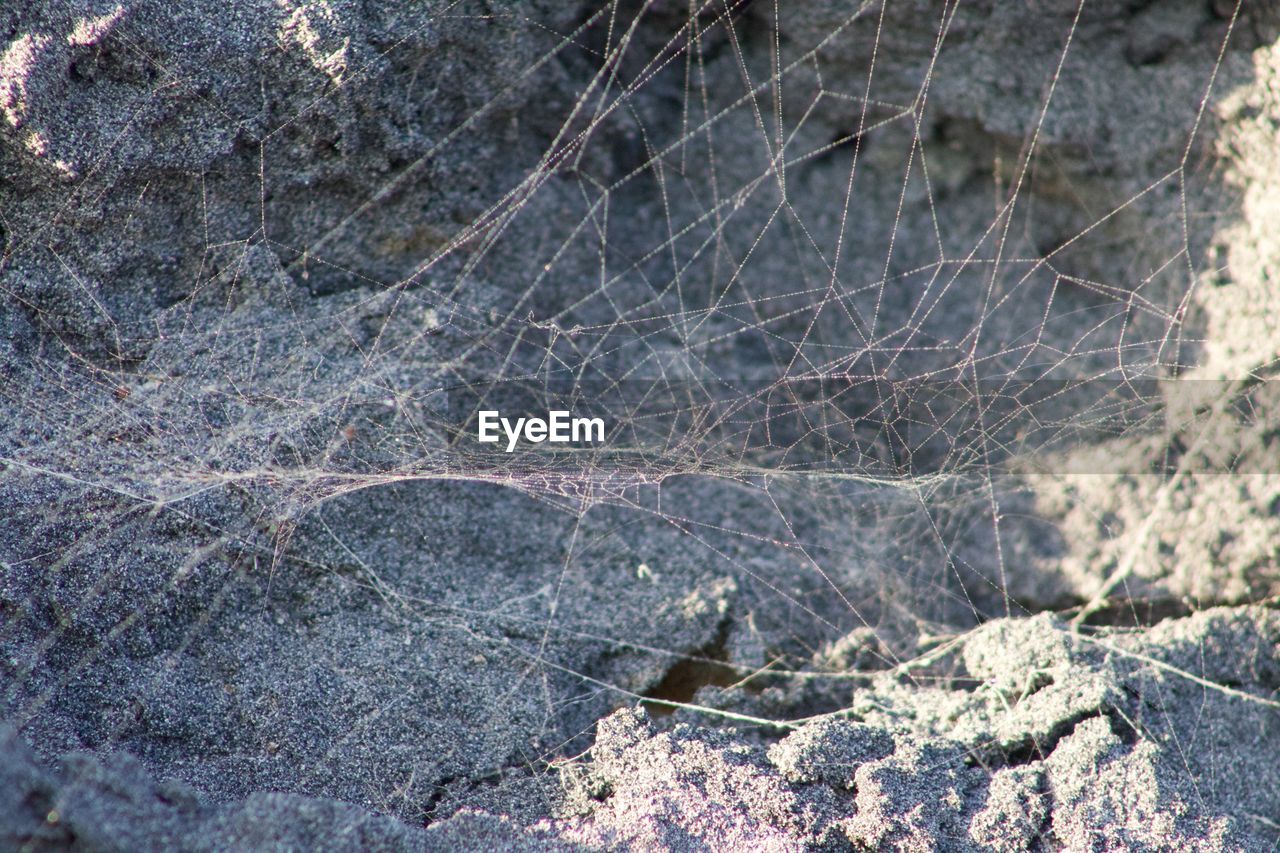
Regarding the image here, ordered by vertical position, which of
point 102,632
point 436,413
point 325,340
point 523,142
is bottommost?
Answer: point 102,632

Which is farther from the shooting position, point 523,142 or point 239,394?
point 523,142

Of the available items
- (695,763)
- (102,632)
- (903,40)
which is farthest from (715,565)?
(903,40)

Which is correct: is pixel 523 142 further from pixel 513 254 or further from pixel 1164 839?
pixel 1164 839

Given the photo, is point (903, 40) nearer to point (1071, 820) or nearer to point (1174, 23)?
point (1174, 23)

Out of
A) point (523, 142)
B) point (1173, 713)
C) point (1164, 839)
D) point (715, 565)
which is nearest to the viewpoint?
point (1164, 839)

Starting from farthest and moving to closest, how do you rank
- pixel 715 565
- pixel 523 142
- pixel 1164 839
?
pixel 523 142 < pixel 715 565 < pixel 1164 839

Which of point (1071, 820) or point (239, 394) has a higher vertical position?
point (239, 394)
